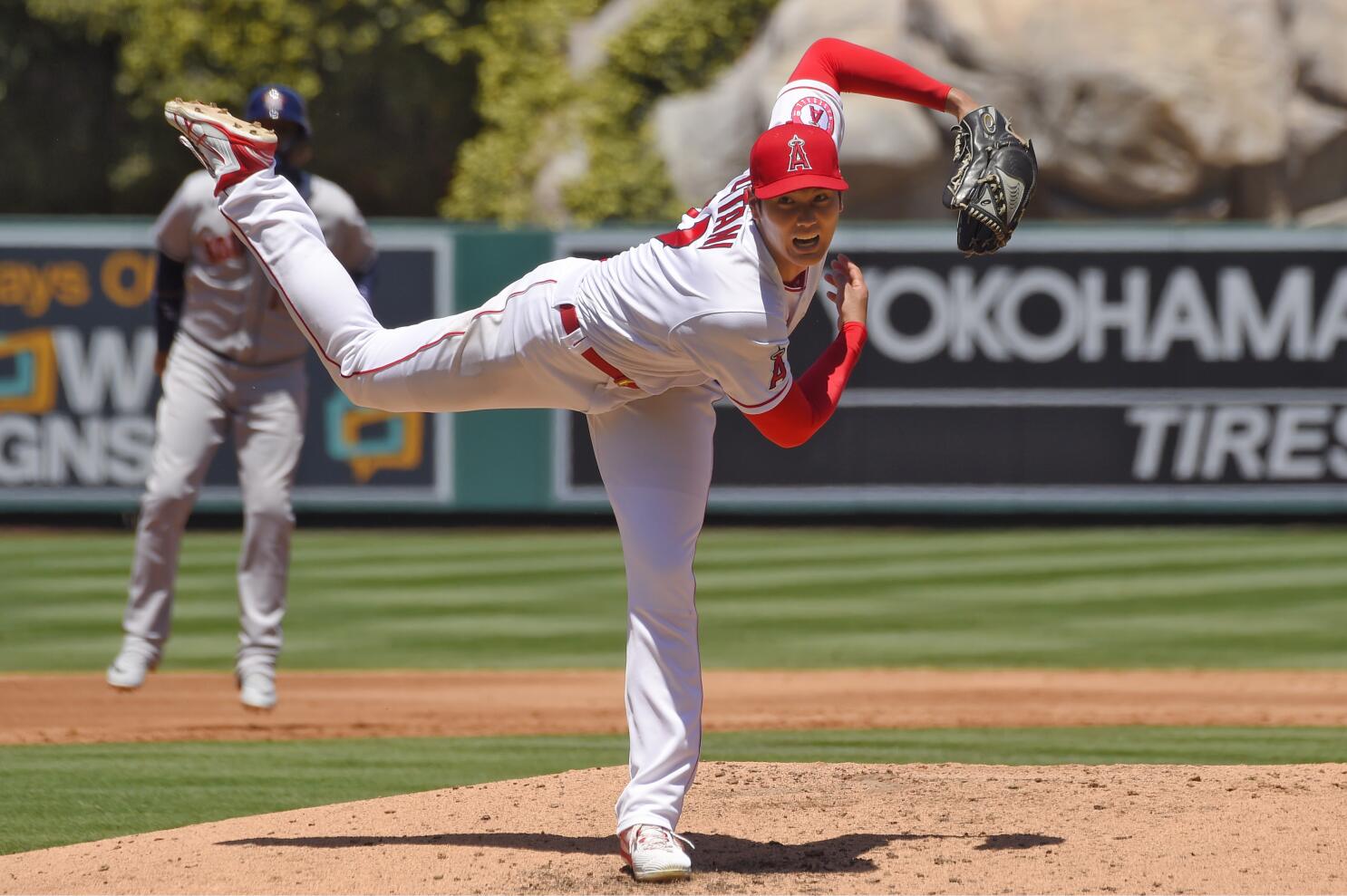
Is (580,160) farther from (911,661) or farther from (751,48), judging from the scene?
(911,661)

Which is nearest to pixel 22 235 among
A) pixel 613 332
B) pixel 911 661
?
pixel 911 661

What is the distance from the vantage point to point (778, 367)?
4.11 metres

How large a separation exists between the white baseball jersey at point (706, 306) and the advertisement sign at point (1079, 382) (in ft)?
32.0

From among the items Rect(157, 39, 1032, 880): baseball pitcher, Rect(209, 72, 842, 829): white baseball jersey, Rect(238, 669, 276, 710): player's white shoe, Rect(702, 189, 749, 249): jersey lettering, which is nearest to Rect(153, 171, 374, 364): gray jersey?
Rect(238, 669, 276, 710): player's white shoe

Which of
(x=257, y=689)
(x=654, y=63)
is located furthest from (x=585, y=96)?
(x=257, y=689)

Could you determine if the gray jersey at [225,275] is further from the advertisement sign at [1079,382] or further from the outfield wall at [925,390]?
the advertisement sign at [1079,382]

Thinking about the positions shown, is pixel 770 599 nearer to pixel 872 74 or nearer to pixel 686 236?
pixel 872 74

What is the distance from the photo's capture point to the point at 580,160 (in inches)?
866

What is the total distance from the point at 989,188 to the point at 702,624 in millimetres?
6312

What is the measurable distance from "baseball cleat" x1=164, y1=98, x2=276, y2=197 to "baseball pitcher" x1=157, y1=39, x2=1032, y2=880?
0.35 metres

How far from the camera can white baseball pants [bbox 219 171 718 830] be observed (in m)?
4.35

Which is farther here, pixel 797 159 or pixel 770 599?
pixel 770 599

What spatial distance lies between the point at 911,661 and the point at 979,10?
36.8ft

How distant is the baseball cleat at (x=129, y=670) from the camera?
23.5ft
